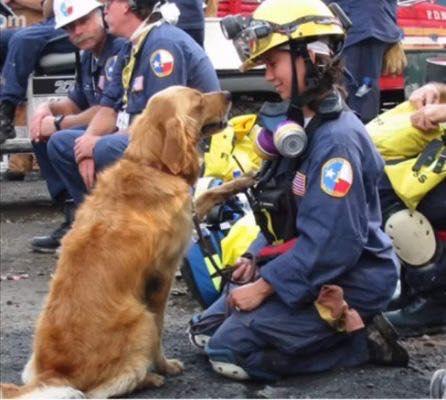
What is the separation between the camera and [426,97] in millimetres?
5801

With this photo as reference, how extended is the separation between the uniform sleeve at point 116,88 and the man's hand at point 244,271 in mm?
2101

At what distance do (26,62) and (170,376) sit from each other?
4.69 m

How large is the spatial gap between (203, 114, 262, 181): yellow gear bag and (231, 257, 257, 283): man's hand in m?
1.30

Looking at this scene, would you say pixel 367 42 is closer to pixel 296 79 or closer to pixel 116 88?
pixel 116 88

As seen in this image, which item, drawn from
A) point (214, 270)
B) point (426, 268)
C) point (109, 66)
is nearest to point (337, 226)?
point (426, 268)

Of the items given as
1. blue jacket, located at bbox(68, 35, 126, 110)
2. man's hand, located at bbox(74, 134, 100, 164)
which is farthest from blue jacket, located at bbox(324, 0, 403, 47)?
man's hand, located at bbox(74, 134, 100, 164)

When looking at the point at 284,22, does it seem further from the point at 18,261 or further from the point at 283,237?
the point at 18,261

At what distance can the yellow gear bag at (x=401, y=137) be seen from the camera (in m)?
5.67

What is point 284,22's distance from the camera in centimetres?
489

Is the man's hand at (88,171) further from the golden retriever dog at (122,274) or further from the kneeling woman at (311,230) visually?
the kneeling woman at (311,230)

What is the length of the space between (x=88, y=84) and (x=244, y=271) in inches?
120

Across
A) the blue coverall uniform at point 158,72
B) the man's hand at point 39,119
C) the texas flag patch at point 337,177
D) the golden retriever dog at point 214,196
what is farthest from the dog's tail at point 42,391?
the man's hand at point 39,119

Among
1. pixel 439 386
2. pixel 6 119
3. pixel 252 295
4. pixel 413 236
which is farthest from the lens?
pixel 6 119

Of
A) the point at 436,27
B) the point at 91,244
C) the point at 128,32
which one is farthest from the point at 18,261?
the point at 436,27
